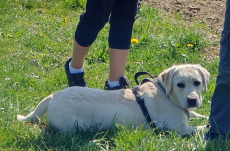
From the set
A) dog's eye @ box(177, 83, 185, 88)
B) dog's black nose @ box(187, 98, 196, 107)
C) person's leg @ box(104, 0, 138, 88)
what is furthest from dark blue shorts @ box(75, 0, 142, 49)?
dog's black nose @ box(187, 98, 196, 107)

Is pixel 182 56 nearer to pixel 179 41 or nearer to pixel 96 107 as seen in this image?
pixel 179 41

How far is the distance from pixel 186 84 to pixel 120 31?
1.04 meters

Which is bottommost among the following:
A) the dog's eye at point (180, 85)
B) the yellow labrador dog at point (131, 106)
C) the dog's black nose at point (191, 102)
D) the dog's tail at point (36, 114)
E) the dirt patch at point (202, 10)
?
the dog's tail at point (36, 114)

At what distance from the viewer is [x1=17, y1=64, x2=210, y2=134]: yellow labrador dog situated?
3137 mm

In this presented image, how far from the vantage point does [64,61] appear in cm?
512

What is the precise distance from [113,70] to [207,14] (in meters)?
3.04

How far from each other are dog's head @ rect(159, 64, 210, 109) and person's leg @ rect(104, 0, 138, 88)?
77cm

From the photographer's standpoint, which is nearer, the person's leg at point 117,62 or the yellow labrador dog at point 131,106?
the yellow labrador dog at point 131,106

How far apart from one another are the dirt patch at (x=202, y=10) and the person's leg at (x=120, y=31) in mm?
2083

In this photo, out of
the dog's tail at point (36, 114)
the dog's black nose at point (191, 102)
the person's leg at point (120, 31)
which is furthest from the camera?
the person's leg at point (120, 31)

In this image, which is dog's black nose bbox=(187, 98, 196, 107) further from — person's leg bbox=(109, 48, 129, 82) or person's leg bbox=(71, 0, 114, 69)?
person's leg bbox=(71, 0, 114, 69)

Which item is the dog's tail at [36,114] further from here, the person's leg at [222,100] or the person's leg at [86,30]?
the person's leg at [222,100]

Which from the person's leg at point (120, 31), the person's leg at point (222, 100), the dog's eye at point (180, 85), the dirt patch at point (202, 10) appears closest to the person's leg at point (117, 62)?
the person's leg at point (120, 31)

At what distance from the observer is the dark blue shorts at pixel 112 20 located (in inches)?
140
